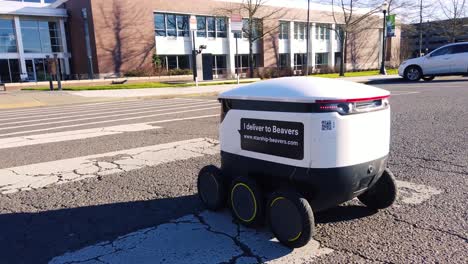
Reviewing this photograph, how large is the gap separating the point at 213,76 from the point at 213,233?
3669 cm

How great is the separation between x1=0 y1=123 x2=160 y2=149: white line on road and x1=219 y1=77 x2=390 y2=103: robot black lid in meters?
5.60

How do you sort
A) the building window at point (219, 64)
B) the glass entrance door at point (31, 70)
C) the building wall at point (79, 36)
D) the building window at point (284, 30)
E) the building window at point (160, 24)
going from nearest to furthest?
the building wall at point (79, 36) → the glass entrance door at point (31, 70) → the building window at point (160, 24) → the building window at point (219, 64) → the building window at point (284, 30)

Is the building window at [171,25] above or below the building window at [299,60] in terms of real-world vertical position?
above

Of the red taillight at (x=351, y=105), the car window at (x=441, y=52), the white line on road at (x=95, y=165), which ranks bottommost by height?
the white line on road at (x=95, y=165)

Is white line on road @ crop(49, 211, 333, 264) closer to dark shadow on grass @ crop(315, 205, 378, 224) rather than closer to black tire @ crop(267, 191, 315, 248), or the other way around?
black tire @ crop(267, 191, 315, 248)

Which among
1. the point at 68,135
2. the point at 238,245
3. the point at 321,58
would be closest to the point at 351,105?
the point at 238,245

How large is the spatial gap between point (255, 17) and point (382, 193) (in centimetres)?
3930

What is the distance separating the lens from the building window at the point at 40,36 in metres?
34.8

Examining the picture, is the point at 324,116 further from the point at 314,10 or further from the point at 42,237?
→ the point at 314,10

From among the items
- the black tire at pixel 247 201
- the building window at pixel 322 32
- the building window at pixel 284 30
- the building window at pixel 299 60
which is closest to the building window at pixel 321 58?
the building window at pixel 322 32

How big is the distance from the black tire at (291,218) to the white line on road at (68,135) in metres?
5.89

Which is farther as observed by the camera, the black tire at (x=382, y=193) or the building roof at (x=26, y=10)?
the building roof at (x=26, y=10)

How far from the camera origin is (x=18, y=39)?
3394 centimetres

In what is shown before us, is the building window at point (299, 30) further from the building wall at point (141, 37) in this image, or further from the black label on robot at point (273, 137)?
the black label on robot at point (273, 137)
